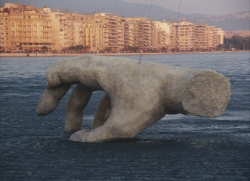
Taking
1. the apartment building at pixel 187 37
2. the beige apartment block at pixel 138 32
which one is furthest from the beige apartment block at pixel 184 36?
the beige apartment block at pixel 138 32

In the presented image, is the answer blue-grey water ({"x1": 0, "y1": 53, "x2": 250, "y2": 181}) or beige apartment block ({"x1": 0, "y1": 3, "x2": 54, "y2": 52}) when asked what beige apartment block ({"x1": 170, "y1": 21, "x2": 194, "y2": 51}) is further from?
blue-grey water ({"x1": 0, "y1": 53, "x2": 250, "y2": 181})

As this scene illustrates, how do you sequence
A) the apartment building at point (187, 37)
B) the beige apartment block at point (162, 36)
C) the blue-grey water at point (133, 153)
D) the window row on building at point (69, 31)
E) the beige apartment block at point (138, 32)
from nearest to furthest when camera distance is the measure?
the blue-grey water at point (133, 153) → the window row on building at point (69, 31) → the beige apartment block at point (138, 32) → the beige apartment block at point (162, 36) → the apartment building at point (187, 37)

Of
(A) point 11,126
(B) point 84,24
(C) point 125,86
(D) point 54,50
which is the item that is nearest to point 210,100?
(C) point 125,86

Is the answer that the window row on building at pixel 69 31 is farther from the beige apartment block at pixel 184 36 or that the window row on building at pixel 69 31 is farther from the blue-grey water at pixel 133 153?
the blue-grey water at pixel 133 153

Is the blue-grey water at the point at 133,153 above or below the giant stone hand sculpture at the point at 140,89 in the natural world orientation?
below

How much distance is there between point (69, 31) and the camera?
449 feet

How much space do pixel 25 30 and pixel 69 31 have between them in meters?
11.9

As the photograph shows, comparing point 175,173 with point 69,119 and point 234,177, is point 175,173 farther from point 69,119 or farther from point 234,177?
point 69,119

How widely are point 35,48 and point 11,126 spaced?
121227 mm

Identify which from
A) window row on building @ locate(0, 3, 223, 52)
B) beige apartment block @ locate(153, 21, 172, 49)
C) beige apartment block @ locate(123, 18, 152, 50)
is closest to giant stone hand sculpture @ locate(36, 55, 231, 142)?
window row on building @ locate(0, 3, 223, 52)

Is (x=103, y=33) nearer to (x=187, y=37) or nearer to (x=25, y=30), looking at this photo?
(x=25, y=30)

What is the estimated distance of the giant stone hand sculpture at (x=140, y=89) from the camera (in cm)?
991

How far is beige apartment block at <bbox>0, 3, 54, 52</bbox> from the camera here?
12888 centimetres

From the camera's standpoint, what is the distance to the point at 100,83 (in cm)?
1066
